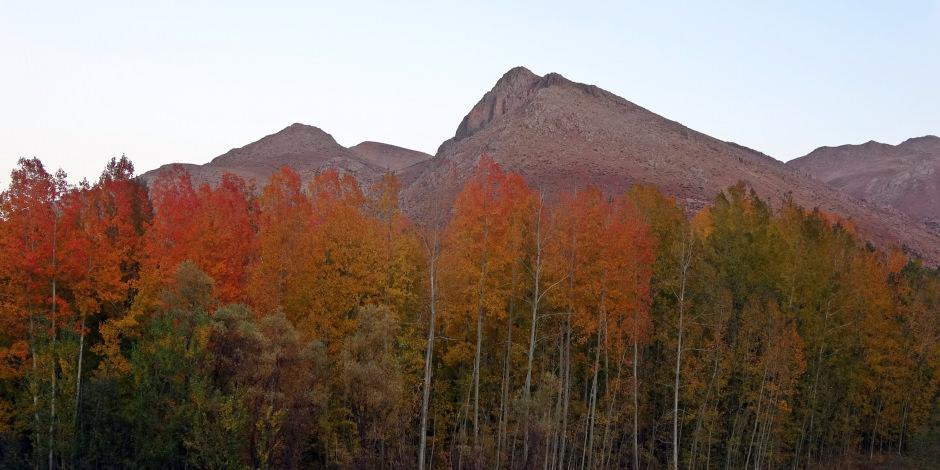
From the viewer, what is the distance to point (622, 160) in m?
137

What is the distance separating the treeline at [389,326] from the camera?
26109 millimetres

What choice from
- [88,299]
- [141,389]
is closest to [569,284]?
[141,389]

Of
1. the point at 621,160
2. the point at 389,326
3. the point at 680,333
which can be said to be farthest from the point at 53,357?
the point at 621,160

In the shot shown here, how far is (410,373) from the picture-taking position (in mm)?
31469

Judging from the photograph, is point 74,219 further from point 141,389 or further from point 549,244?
point 549,244

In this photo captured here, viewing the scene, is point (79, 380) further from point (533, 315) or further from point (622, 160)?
point (622, 160)

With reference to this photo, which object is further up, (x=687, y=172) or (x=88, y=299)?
(x=687, y=172)

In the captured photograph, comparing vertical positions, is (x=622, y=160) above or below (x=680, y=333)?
above

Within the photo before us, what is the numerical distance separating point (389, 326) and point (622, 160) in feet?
384

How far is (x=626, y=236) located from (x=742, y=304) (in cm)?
1245

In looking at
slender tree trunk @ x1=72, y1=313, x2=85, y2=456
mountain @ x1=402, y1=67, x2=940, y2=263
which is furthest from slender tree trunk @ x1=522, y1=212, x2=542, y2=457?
mountain @ x1=402, y1=67, x2=940, y2=263

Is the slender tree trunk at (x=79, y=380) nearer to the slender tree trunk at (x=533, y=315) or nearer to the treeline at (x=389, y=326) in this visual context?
the treeline at (x=389, y=326)

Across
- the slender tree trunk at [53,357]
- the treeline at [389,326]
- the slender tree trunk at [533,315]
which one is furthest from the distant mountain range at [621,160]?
the slender tree trunk at [53,357]

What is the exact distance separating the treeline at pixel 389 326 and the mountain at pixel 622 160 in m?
76.8
